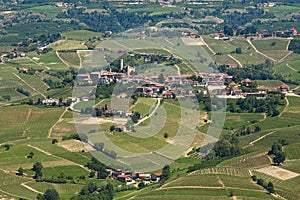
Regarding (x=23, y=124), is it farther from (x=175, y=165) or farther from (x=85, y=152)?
(x=175, y=165)

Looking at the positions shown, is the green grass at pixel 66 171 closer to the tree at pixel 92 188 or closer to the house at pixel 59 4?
the tree at pixel 92 188

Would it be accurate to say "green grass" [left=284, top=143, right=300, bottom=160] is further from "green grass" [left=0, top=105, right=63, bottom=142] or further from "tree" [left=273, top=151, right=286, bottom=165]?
"green grass" [left=0, top=105, right=63, bottom=142]

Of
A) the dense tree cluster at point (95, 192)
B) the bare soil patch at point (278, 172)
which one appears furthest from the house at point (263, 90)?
the dense tree cluster at point (95, 192)

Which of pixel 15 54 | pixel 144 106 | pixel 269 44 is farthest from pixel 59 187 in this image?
pixel 269 44

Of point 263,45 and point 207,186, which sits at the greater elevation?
point 207,186

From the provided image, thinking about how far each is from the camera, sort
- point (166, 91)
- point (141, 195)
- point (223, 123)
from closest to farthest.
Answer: point (141, 195) → point (223, 123) → point (166, 91)

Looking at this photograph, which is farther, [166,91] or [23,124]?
[166,91]

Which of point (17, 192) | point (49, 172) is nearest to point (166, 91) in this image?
point (49, 172)
